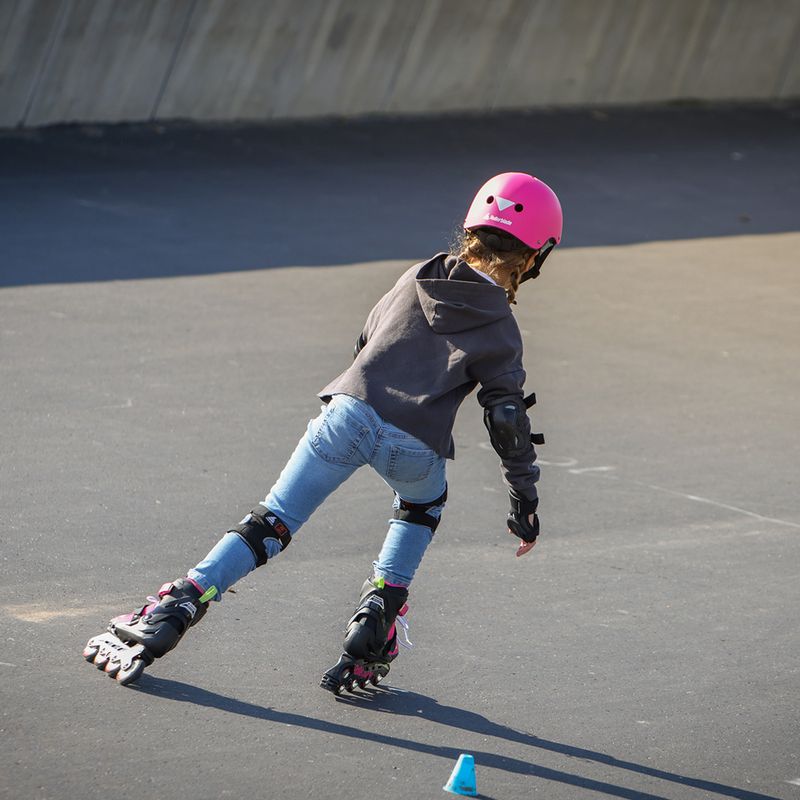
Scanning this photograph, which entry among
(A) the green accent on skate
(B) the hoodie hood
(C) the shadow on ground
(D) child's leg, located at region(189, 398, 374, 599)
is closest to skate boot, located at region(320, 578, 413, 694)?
(D) child's leg, located at region(189, 398, 374, 599)

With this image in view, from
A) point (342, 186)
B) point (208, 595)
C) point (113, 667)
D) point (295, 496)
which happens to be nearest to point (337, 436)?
point (295, 496)

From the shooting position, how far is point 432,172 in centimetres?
1426

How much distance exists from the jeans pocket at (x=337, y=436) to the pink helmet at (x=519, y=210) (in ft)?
2.37

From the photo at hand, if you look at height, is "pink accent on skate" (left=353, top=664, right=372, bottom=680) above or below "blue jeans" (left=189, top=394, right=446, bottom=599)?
below

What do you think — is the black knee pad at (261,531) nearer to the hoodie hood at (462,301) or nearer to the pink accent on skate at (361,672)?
the pink accent on skate at (361,672)

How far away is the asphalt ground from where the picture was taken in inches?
175

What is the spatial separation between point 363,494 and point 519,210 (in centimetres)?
251

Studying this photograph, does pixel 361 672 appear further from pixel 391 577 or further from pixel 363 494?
pixel 363 494

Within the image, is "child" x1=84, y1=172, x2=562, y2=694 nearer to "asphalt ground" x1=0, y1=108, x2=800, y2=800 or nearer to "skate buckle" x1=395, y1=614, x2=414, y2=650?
"skate buckle" x1=395, y1=614, x2=414, y2=650

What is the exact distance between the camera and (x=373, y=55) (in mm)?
16094

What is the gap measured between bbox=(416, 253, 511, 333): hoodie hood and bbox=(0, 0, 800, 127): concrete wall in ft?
33.8

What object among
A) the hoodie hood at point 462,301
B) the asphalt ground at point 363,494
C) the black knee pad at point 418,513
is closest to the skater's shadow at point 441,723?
the asphalt ground at point 363,494

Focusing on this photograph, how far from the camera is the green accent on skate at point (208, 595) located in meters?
4.51

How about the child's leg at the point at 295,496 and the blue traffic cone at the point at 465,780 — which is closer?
the blue traffic cone at the point at 465,780
